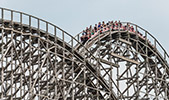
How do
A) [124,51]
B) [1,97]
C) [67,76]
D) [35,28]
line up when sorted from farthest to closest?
[124,51], [67,76], [35,28], [1,97]

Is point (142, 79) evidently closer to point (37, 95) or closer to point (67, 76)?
point (67, 76)

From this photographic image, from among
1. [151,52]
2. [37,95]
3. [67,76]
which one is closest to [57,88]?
[67,76]

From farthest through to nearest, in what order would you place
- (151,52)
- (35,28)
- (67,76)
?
(151,52) → (67,76) → (35,28)

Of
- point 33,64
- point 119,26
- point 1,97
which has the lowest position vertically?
point 1,97

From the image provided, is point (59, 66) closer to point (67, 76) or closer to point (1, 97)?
point (67, 76)

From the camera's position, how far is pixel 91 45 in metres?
32.6

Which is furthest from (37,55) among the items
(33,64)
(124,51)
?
(124,51)

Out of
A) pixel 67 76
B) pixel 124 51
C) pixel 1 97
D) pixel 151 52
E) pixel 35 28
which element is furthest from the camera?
pixel 151 52

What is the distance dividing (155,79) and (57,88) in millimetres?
7529

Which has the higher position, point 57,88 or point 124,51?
point 124,51

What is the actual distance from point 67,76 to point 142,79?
5890mm

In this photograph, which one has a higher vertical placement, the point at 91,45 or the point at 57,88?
the point at 91,45

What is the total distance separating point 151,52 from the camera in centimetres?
3609

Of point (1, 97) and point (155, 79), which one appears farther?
point (155, 79)
